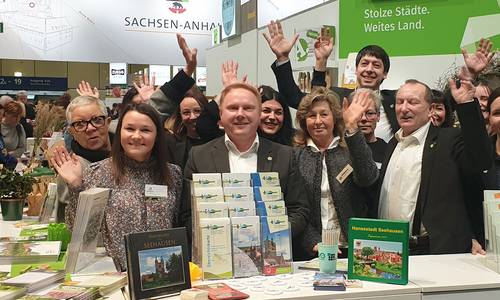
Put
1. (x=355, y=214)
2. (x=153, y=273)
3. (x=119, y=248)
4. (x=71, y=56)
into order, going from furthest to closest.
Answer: (x=71, y=56) < (x=355, y=214) < (x=119, y=248) < (x=153, y=273)

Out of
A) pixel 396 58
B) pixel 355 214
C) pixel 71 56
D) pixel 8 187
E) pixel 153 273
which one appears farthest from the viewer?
pixel 71 56

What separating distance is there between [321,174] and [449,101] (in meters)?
1.38

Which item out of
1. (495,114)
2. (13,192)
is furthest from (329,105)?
(13,192)

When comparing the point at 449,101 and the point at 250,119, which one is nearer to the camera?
the point at 250,119

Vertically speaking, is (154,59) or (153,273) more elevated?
(154,59)

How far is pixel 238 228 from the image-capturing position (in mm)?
2246

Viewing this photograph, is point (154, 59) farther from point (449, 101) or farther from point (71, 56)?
point (449, 101)

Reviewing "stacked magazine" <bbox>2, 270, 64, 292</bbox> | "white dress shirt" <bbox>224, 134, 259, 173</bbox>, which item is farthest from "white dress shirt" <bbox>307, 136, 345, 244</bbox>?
"stacked magazine" <bbox>2, 270, 64, 292</bbox>

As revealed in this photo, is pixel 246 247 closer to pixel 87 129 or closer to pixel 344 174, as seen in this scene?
pixel 344 174

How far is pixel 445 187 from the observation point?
9.19ft

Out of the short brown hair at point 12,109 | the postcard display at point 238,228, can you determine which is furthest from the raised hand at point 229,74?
the short brown hair at point 12,109

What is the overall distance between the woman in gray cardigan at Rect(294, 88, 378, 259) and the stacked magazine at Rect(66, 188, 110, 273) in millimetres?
1032

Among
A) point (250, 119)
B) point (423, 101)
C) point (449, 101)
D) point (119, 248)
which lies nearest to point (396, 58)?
point (449, 101)

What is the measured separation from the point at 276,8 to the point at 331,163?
612 centimetres
